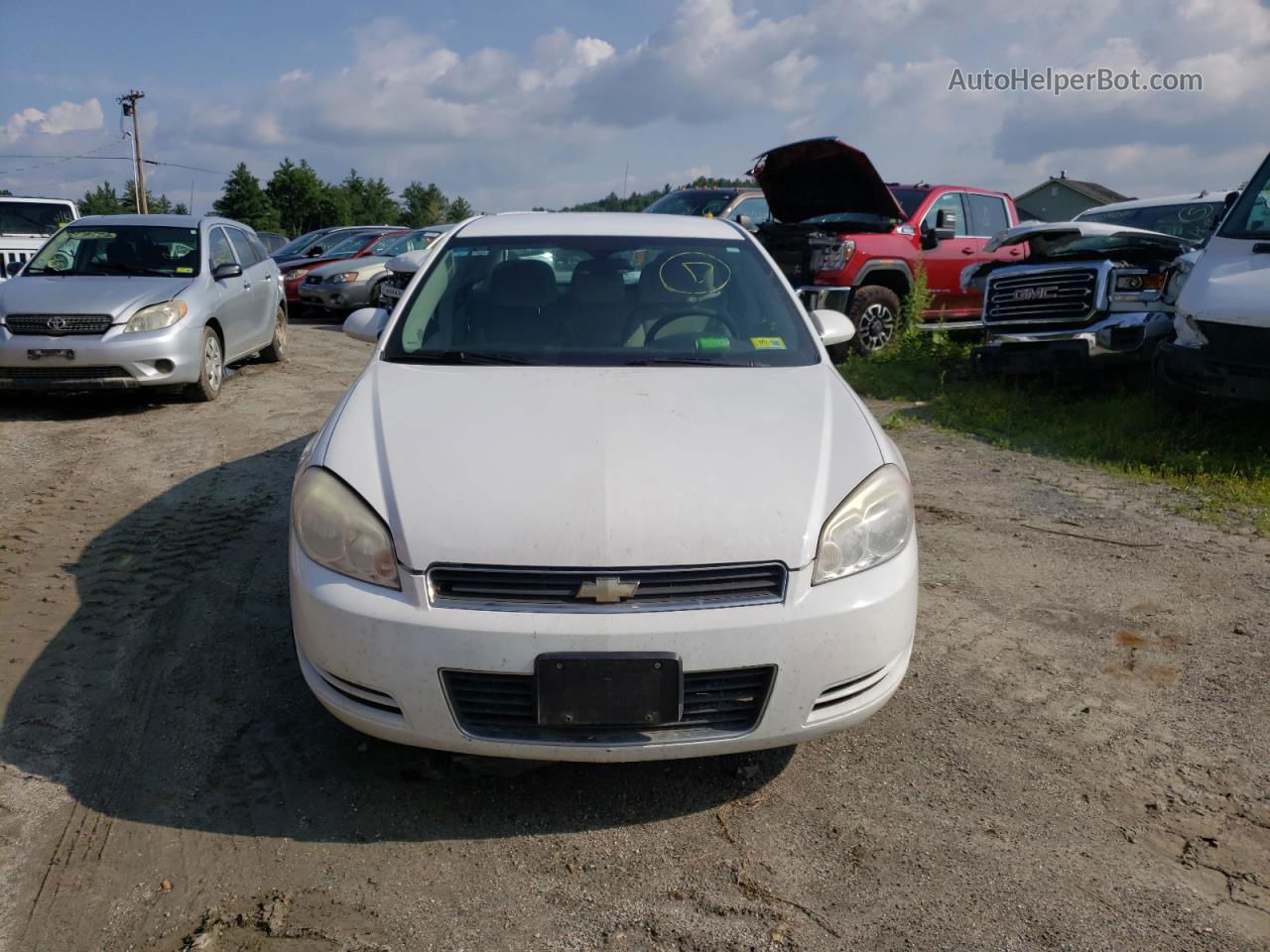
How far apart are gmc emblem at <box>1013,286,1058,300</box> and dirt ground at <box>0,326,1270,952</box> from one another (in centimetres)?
435

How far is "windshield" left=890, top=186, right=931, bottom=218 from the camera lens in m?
11.0

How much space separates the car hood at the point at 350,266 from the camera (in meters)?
15.0

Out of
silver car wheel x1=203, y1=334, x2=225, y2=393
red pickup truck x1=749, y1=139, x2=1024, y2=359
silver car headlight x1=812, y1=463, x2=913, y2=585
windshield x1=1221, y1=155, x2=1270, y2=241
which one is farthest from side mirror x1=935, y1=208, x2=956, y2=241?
silver car headlight x1=812, y1=463, x2=913, y2=585

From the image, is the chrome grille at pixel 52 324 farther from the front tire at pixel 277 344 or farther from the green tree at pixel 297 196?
the green tree at pixel 297 196

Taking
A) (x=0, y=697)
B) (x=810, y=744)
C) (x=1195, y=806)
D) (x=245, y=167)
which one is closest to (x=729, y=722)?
(x=810, y=744)

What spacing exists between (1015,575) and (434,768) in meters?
2.91

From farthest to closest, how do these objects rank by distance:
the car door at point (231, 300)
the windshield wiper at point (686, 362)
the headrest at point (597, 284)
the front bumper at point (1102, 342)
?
1. the car door at point (231, 300)
2. the front bumper at point (1102, 342)
3. the headrest at point (597, 284)
4. the windshield wiper at point (686, 362)

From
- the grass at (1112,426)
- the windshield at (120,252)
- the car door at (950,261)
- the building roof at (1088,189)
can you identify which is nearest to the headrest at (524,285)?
the grass at (1112,426)

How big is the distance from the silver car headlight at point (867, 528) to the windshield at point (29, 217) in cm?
1500

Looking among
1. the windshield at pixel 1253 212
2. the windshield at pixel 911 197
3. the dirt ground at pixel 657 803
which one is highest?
the windshield at pixel 911 197

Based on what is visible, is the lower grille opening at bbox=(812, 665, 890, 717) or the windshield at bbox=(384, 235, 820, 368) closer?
the lower grille opening at bbox=(812, 665, 890, 717)

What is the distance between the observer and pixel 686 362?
11.5ft

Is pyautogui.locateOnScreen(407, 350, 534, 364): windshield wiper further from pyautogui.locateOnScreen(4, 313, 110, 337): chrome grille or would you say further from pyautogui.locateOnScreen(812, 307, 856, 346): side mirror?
pyautogui.locateOnScreen(4, 313, 110, 337): chrome grille

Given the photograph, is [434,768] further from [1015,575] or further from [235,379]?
[235,379]
